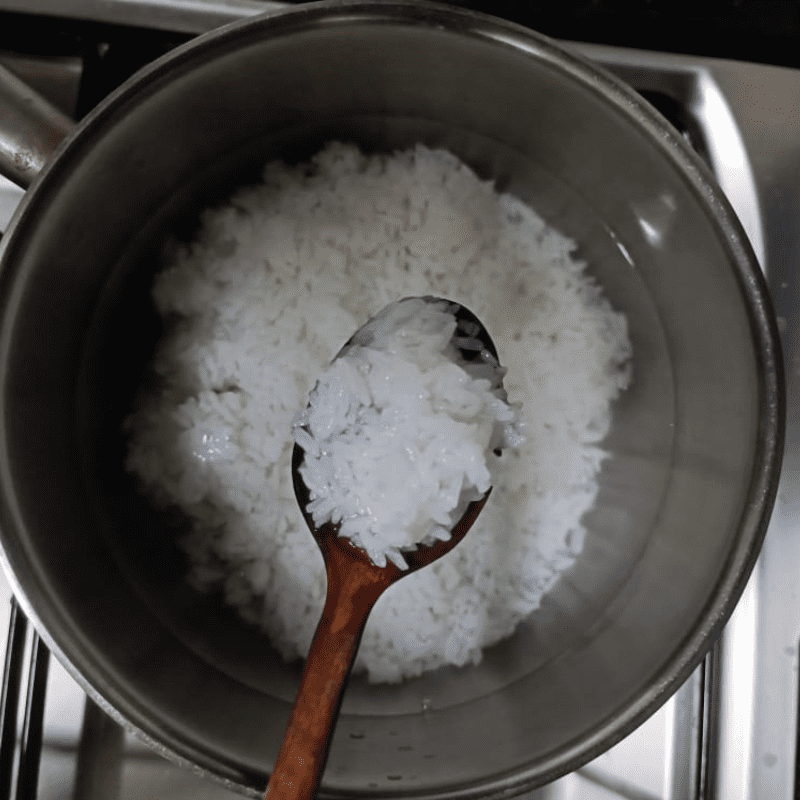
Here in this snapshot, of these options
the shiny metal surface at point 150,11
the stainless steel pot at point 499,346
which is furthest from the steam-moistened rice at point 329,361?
the shiny metal surface at point 150,11

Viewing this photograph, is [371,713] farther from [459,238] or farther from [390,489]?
[459,238]

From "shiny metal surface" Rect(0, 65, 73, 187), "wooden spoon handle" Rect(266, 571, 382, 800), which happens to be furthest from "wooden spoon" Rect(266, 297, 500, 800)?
"shiny metal surface" Rect(0, 65, 73, 187)

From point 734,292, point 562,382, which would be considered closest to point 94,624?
point 562,382

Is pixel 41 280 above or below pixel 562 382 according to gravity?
below

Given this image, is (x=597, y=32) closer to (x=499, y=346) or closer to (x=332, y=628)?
(x=499, y=346)

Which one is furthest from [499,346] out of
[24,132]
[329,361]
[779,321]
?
[24,132]

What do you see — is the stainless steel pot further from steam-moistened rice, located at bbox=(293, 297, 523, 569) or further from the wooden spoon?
steam-moistened rice, located at bbox=(293, 297, 523, 569)

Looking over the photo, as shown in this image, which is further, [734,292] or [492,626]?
[492,626]
